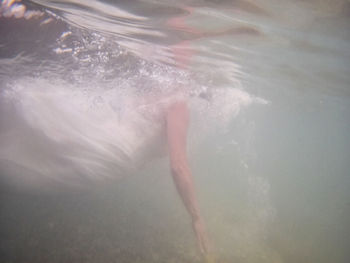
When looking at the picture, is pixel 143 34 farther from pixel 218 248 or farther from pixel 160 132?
pixel 218 248

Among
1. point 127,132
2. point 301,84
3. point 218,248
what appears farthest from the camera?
point 301,84

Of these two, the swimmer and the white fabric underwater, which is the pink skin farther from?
the white fabric underwater

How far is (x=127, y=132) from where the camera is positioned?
6098 millimetres

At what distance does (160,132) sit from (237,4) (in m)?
3.49

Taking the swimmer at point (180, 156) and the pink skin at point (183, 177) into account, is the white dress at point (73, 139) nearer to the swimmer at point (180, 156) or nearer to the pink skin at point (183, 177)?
the swimmer at point (180, 156)

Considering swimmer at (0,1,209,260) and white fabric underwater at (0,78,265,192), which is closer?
swimmer at (0,1,209,260)

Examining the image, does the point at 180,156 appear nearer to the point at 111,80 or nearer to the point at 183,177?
the point at 183,177

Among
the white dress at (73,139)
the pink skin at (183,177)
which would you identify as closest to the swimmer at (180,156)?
the pink skin at (183,177)

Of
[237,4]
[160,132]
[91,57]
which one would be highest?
[237,4]

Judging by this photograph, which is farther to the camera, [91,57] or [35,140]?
[91,57]

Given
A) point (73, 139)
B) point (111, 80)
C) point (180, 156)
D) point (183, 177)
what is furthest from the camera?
point (111, 80)

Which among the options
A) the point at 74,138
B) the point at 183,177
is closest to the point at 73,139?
the point at 74,138

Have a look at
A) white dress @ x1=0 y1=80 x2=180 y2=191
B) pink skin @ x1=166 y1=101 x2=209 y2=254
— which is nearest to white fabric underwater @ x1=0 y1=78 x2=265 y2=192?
white dress @ x1=0 y1=80 x2=180 y2=191

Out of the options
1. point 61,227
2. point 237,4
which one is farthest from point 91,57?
point 61,227
